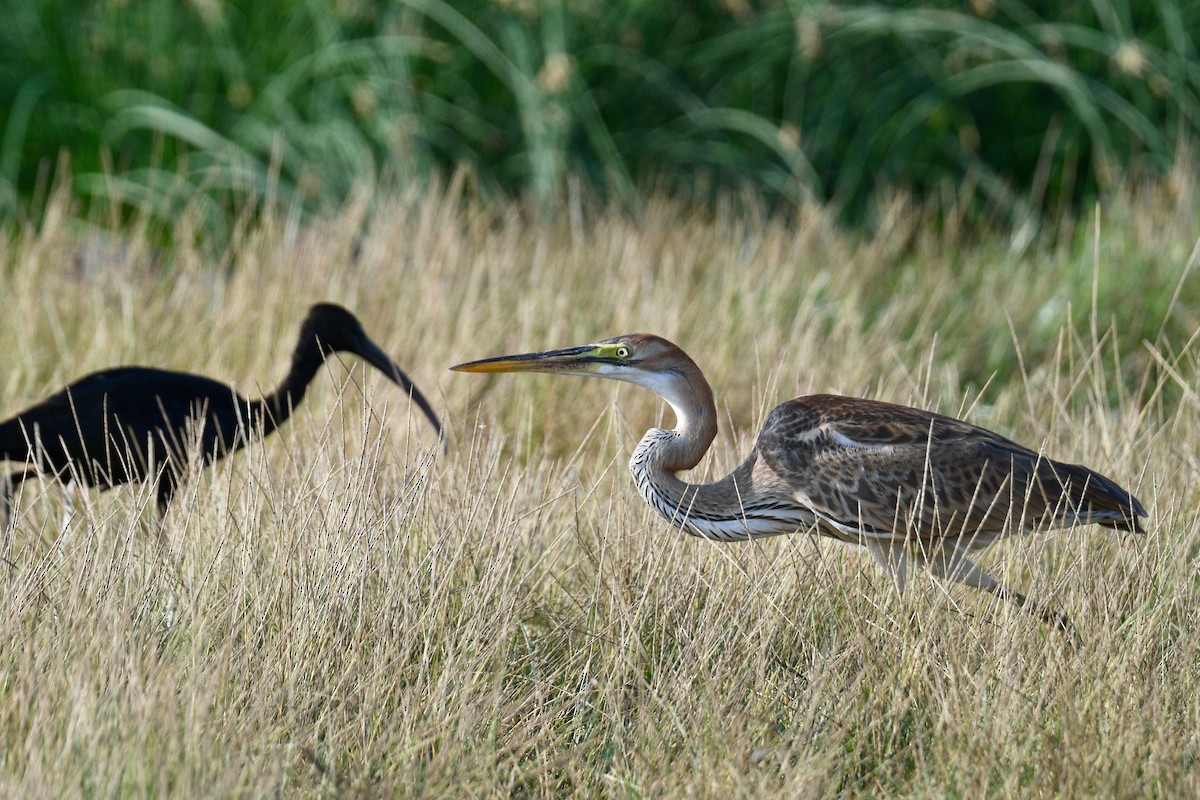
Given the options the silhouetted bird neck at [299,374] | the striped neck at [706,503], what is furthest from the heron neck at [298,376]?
the striped neck at [706,503]

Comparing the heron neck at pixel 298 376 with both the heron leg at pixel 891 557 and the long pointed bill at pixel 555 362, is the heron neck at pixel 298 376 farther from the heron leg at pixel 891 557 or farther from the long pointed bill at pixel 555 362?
the heron leg at pixel 891 557

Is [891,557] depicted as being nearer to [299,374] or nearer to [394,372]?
[394,372]

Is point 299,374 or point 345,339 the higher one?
point 345,339

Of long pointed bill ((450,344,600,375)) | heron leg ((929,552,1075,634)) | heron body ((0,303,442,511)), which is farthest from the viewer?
heron body ((0,303,442,511))

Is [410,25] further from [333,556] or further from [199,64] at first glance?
[333,556]

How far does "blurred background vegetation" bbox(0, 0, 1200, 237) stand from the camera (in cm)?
872

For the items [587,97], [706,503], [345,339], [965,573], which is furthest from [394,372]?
[587,97]

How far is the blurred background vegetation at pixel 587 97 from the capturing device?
872 cm

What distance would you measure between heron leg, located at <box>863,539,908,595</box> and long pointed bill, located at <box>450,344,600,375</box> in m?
0.89

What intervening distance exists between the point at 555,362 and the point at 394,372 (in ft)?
4.54

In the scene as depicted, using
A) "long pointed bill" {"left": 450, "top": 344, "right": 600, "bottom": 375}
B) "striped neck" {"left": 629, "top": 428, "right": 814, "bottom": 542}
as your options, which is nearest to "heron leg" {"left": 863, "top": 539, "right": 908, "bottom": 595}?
"striped neck" {"left": 629, "top": 428, "right": 814, "bottom": 542}

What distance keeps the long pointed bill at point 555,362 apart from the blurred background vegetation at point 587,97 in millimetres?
3749

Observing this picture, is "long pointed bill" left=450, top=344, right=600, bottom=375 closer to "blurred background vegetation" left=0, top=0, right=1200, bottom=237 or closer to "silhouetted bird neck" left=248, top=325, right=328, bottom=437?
"silhouetted bird neck" left=248, top=325, right=328, bottom=437

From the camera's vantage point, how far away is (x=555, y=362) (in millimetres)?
4367
